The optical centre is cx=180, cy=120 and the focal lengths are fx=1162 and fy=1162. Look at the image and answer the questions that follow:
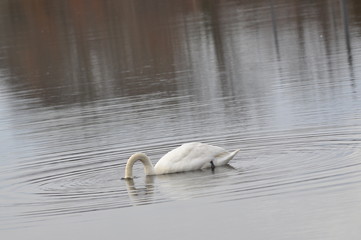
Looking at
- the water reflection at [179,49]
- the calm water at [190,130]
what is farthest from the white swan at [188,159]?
the water reflection at [179,49]

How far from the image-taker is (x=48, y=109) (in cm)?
2692

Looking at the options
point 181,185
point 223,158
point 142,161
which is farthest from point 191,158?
point 181,185

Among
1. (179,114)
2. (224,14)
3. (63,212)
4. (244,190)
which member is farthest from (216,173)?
(224,14)

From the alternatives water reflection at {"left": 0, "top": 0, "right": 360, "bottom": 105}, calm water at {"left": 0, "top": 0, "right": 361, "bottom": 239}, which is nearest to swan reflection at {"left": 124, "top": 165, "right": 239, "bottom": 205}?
calm water at {"left": 0, "top": 0, "right": 361, "bottom": 239}

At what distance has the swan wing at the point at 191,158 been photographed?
16.7m

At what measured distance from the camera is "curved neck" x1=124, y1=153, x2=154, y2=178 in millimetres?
16500

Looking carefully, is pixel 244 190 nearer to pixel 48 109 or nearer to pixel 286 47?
pixel 48 109

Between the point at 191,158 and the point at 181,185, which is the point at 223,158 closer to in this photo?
the point at 191,158

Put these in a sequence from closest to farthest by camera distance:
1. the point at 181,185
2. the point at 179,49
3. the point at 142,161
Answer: the point at 181,185 → the point at 142,161 → the point at 179,49

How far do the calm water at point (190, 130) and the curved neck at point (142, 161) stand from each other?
16cm

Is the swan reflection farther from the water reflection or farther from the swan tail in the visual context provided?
the water reflection

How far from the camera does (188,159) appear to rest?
1677cm

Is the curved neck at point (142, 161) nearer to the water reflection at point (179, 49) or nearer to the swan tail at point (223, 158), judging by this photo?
the swan tail at point (223, 158)

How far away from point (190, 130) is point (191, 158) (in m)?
3.75
